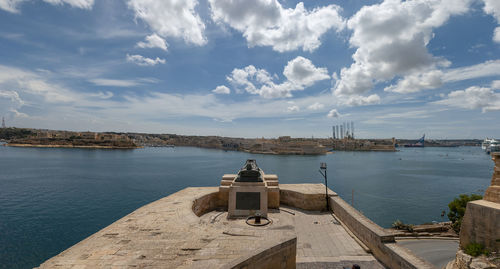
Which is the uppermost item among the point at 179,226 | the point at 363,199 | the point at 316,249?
the point at 179,226

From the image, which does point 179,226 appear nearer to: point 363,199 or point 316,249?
point 316,249

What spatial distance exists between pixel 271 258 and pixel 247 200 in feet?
19.3

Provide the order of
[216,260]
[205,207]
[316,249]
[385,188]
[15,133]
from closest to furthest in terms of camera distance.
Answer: [216,260]
[316,249]
[205,207]
[385,188]
[15,133]

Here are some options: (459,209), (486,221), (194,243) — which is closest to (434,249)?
(459,209)

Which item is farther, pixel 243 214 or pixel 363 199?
pixel 363 199

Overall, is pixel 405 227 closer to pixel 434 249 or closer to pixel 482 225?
pixel 434 249

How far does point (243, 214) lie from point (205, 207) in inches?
91.2

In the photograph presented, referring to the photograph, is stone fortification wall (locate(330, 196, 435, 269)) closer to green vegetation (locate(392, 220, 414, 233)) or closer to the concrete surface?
the concrete surface

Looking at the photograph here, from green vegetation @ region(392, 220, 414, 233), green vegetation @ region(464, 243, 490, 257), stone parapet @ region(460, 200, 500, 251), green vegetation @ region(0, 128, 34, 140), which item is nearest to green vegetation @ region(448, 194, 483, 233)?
green vegetation @ region(392, 220, 414, 233)

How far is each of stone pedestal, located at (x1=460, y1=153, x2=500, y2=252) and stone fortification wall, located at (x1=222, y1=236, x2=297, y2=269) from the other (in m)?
7.07

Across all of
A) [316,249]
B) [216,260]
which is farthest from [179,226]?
[316,249]

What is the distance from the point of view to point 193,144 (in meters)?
185

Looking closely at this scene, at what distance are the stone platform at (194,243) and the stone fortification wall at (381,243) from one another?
1.19ft

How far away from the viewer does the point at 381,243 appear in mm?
7281
